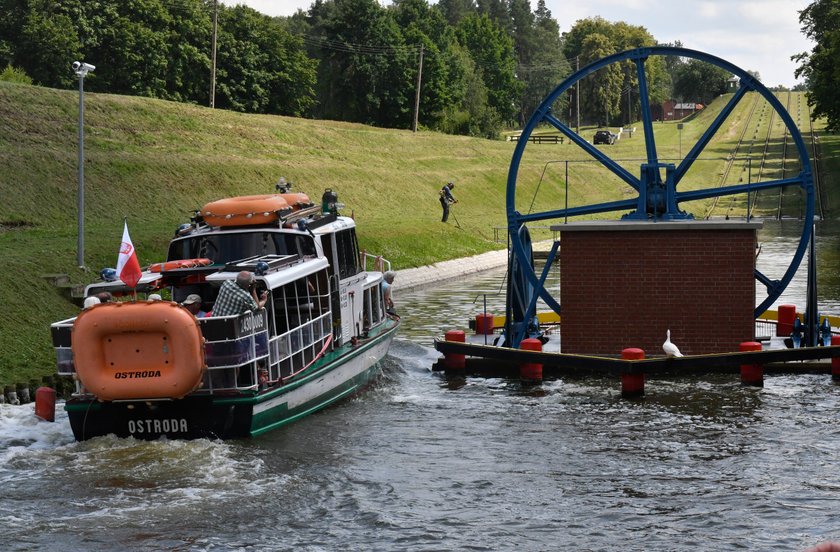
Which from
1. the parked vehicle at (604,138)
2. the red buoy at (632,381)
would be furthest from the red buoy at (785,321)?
the parked vehicle at (604,138)

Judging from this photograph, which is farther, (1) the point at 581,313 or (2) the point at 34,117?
(2) the point at 34,117

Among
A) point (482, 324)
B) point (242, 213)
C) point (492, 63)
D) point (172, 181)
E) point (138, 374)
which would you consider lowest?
point (482, 324)

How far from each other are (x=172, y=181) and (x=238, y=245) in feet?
106

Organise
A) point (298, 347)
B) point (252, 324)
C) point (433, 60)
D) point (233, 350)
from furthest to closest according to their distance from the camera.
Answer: point (433, 60) → point (298, 347) → point (252, 324) → point (233, 350)

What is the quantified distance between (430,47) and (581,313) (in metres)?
85.6

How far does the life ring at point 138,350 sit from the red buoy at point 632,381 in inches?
334

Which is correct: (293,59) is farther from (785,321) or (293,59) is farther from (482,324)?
(785,321)

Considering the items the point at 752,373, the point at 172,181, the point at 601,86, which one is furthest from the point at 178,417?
the point at 601,86

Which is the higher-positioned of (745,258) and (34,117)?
(34,117)

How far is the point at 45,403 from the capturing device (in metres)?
19.8

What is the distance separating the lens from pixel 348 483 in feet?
56.2

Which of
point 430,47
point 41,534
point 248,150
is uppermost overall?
point 430,47

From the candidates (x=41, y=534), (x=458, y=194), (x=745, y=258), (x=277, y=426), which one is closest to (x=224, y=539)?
(x=41, y=534)

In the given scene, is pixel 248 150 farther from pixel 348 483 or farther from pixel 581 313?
pixel 348 483
